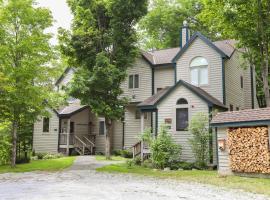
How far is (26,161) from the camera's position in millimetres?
20531

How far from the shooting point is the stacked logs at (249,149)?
1265cm

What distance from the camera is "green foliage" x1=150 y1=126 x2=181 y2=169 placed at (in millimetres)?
16306

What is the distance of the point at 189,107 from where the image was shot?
1798 cm

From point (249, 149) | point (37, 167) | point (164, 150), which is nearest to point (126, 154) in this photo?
point (164, 150)

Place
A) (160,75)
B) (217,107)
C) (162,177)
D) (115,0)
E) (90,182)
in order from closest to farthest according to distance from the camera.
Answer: (90,182) → (162,177) → (217,107) → (115,0) → (160,75)

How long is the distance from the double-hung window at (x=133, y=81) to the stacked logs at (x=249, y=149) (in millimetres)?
11870

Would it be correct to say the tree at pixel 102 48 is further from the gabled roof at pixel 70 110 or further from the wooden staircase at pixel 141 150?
the gabled roof at pixel 70 110

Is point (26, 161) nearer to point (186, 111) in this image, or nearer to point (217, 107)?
point (186, 111)

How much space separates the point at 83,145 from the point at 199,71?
11312 mm

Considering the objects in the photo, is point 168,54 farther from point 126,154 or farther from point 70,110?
point 70,110

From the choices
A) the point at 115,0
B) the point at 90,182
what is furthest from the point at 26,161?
the point at 115,0

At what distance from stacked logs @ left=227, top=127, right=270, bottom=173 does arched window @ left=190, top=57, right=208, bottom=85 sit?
6479 mm

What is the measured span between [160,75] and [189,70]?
12.0 ft

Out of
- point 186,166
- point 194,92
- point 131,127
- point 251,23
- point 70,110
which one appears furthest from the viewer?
point 70,110
